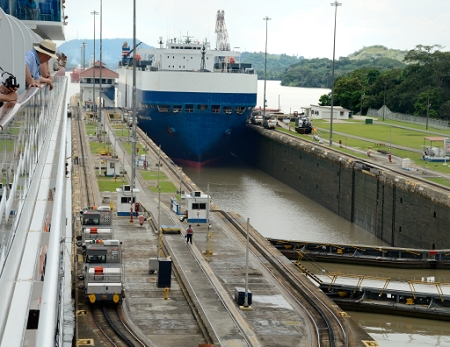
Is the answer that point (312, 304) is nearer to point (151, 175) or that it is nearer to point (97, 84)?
point (151, 175)

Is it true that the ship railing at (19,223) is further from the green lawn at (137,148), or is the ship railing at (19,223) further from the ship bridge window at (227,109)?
the ship bridge window at (227,109)

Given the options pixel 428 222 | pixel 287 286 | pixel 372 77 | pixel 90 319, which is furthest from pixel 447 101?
pixel 90 319

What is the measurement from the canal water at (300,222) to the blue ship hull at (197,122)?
159cm

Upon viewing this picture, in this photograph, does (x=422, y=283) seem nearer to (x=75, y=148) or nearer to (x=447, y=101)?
(x=75, y=148)

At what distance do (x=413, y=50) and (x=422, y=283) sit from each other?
72.4 metres

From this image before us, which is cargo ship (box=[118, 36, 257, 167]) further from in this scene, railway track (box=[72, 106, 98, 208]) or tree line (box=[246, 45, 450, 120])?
tree line (box=[246, 45, 450, 120])

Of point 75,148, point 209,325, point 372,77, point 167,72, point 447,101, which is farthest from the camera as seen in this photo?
point 372,77

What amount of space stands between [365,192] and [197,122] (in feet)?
68.8

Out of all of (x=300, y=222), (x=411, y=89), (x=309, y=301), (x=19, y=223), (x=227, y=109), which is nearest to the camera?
(x=19, y=223)

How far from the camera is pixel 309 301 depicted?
2000 cm

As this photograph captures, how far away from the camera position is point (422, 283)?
2602cm

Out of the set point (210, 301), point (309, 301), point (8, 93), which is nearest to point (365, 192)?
point (309, 301)

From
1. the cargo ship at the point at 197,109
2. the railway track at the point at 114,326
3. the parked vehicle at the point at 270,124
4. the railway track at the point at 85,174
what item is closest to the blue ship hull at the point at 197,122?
the cargo ship at the point at 197,109

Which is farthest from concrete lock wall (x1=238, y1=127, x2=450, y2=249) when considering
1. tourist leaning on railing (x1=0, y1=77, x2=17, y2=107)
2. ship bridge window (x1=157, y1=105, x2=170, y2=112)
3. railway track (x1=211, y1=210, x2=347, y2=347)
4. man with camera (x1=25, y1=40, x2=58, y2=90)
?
tourist leaning on railing (x1=0, y1=77, x2=17, y2=107)
